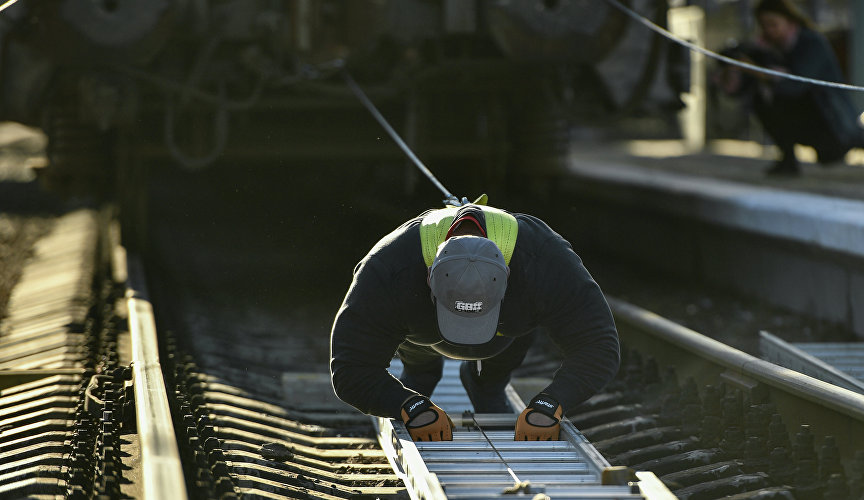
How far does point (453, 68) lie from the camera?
824cm

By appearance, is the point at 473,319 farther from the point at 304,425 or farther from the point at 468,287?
the point at 304,425

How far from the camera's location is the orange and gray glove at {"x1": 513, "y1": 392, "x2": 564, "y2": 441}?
390cm

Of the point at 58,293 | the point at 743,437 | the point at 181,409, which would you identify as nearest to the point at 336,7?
the point at 58,293

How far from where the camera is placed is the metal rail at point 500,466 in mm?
3506

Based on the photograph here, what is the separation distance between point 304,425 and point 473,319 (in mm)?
1784

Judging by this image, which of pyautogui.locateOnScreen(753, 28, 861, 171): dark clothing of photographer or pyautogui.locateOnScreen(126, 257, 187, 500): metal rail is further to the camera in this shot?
pyautogui.locateOnScreen(753, 28, 861, 171): dark clothing of photographer

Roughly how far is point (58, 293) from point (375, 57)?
109 inches

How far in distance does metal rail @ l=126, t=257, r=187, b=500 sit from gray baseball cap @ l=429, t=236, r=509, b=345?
917 millimetres

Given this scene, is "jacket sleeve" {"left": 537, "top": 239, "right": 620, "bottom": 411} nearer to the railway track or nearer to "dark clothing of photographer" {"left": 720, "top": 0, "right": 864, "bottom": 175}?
the railway track

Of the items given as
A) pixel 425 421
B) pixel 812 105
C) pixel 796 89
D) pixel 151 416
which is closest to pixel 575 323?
pixel 425 421

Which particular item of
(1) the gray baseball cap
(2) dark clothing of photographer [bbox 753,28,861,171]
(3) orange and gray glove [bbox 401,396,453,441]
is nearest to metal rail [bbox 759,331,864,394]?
(3) orange and gray glove [bbox 401,396,453,441]

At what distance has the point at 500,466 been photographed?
3850mm

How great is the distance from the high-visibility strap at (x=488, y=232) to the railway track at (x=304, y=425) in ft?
2.32

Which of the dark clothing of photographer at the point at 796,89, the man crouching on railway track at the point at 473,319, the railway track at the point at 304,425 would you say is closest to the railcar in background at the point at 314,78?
the dark clothing of photographer at the point at 796,89
